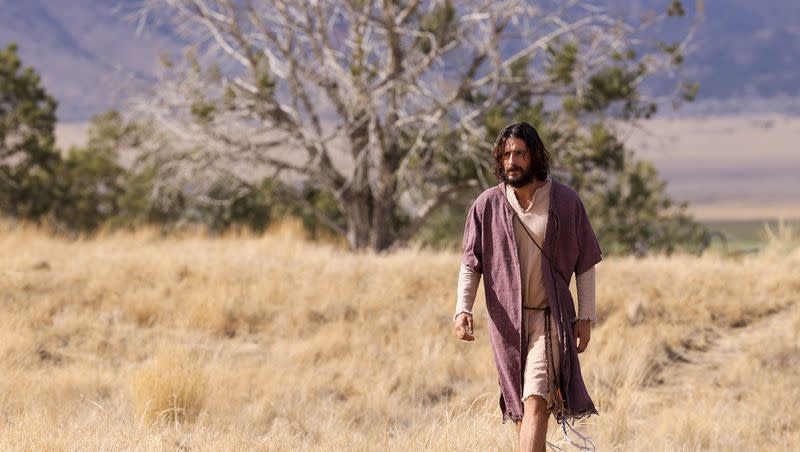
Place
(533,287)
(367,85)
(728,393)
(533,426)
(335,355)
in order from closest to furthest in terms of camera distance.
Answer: (533,426), (533,287), (728,393), (335,355), (367,85)

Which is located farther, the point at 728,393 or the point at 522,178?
the point at 728,393

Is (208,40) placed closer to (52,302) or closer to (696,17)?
(696,17)

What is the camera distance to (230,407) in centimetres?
762

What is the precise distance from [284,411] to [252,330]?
2988mm

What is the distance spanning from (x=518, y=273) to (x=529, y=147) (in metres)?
0.56

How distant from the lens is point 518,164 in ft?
16.3

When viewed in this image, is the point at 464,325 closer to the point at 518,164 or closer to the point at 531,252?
the point at 531,252

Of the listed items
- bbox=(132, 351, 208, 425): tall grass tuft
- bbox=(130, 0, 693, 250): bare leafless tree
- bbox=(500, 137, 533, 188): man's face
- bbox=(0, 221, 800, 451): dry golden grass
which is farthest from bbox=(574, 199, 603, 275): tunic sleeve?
bbox=(130, 0, 693, 250): bare leafless tree

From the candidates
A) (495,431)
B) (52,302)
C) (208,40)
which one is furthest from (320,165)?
(495,431)

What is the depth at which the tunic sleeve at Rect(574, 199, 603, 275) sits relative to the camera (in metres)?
5.02

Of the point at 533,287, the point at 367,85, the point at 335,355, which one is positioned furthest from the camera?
the point at 367,85

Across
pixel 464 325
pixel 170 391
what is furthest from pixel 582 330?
pixel 170 391

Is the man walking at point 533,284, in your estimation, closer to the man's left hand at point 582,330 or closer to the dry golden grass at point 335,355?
the man's left hand at point 582,330

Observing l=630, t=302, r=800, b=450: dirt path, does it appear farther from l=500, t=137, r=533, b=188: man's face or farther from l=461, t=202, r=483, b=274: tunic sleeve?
l=500, t=137, r=533, b=188: man's face
